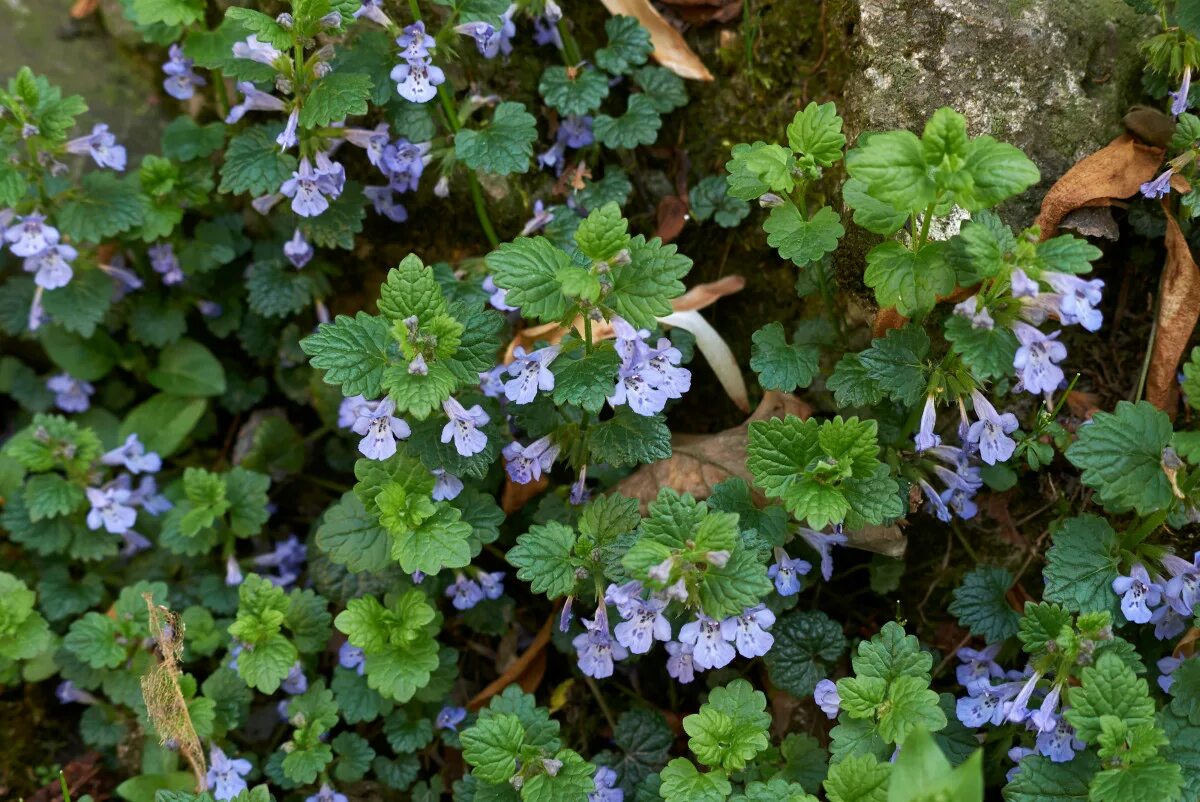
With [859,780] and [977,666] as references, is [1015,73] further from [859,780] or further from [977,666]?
[859,780]

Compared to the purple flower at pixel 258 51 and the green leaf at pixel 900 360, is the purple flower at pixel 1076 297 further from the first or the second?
the purple flower at pixel 258 51

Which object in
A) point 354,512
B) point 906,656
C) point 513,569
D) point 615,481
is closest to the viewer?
point 906,656

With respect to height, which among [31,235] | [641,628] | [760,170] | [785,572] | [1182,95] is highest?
[1182,95]

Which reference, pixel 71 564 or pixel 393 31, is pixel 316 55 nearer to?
pixel 393 31

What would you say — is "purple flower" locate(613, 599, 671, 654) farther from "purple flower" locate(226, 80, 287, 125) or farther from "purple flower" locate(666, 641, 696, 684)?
"purple flower" locate(226, 80, 287, 125)

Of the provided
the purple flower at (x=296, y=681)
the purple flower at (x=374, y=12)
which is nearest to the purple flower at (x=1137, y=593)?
the purple flower at (x=296, y=681)

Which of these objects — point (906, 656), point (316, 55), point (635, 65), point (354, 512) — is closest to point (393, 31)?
point (316, 55)

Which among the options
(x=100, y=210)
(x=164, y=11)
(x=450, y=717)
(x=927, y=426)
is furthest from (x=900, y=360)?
(x=100, y=210)
